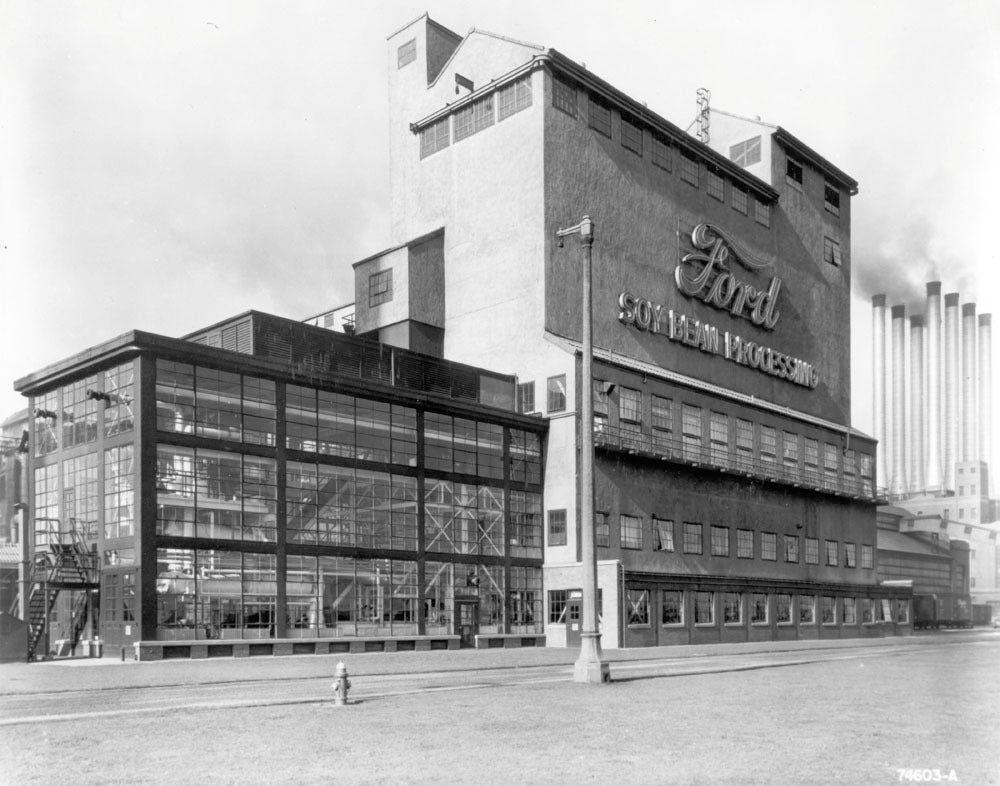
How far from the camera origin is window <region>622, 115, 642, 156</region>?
62441 mm

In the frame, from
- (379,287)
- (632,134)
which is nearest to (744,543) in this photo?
(632,134)

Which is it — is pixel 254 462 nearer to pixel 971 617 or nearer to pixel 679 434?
pixel 679 434

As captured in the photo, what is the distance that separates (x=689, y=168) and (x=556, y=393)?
20478 mm

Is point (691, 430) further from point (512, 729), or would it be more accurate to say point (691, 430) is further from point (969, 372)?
point (512, 729)

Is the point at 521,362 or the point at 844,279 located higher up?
the point at 844,279

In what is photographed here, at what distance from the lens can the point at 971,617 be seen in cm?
10850

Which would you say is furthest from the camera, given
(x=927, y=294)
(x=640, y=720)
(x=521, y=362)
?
(x=927, y=294)

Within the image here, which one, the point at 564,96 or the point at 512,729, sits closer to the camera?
the point at 512,729

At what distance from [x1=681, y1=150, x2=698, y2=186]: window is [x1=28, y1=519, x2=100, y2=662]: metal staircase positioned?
41050 mm

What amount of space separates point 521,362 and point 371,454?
11730mm

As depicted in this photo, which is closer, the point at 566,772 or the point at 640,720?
the point at 566,772

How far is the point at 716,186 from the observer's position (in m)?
69.3

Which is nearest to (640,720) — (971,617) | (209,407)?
(209,407)

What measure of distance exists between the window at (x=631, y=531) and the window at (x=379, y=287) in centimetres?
1762
